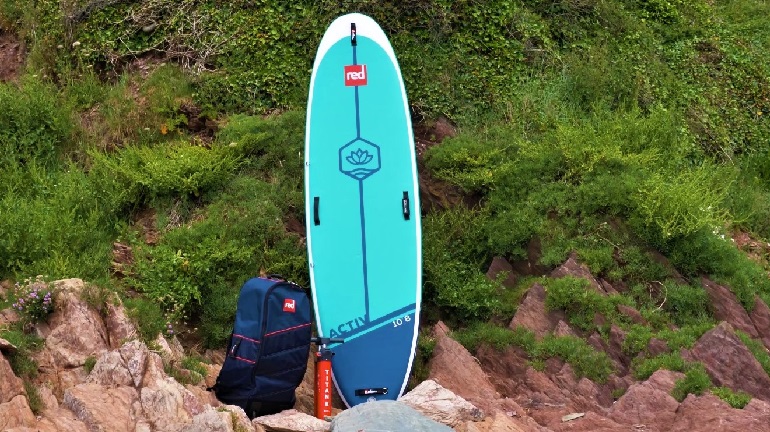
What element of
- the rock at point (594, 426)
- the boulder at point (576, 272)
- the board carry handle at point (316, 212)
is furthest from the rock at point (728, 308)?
the board carry handle at point (316, 212)

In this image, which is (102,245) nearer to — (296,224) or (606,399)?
(296,224)

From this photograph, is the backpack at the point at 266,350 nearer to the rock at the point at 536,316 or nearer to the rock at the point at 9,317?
the rock at the point at 9,317

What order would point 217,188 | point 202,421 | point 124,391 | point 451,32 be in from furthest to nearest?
point 451,32 < point 217,188 < point 124,391 < point 202,421

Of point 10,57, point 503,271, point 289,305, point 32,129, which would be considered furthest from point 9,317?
point 10,57

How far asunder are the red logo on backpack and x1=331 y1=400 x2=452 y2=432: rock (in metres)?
0.77

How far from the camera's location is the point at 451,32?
9414 millimetres

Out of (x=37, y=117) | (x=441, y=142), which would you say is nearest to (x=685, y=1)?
(x=441, y=142)

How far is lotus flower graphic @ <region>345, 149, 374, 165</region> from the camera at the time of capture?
7.65 meters

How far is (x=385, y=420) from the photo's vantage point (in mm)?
5285

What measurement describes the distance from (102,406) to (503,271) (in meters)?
3.63

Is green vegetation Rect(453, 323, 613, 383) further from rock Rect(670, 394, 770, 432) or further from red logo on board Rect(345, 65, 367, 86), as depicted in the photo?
red logo on board Rect(345, 65, 367, 86)

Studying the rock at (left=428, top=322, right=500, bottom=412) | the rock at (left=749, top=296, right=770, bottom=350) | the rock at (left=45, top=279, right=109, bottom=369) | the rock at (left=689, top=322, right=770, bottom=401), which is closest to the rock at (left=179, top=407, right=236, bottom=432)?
the rock at (left=45, top=279, right=109, bottom=369)

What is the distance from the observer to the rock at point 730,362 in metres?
6.58

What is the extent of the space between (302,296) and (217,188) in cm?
221
